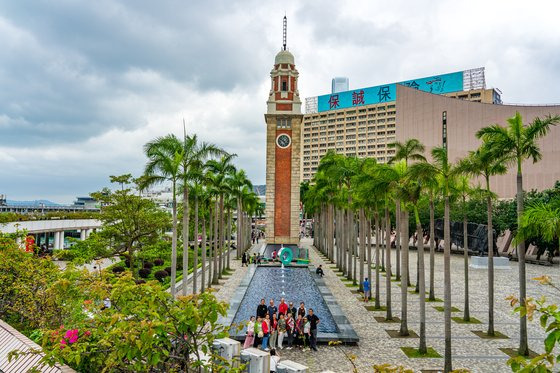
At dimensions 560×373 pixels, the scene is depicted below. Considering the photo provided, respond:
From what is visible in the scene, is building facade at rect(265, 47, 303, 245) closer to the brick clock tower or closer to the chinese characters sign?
the brick clock tower

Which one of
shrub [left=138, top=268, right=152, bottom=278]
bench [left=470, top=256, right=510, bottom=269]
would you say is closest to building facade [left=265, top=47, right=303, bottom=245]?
bench [left=470, top=256, right=510, bottom=269]

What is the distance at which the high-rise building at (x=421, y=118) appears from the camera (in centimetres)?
5103

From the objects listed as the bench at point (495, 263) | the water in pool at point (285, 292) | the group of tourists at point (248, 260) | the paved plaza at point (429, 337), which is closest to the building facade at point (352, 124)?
the bench at point (495, 263)

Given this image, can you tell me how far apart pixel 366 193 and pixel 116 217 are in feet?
32.7

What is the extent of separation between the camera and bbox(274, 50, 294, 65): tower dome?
56.3 meters

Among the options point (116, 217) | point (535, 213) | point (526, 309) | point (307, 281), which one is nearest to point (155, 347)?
point (526, 309)

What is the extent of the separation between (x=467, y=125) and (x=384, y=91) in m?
51.9

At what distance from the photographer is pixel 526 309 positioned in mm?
3857

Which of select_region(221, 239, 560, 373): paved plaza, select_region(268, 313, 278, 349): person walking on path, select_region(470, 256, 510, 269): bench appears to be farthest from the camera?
select_region(470, 256, 510, 269): bench

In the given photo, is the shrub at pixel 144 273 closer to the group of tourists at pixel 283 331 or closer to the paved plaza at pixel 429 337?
the paved plaza at pixel 429 337

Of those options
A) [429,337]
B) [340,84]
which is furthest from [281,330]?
[340,84]

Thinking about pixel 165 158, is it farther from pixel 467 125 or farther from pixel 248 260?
pixel 467 125

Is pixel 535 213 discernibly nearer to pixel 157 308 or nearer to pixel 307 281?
pixel 157 308

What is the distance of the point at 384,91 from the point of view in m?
105
